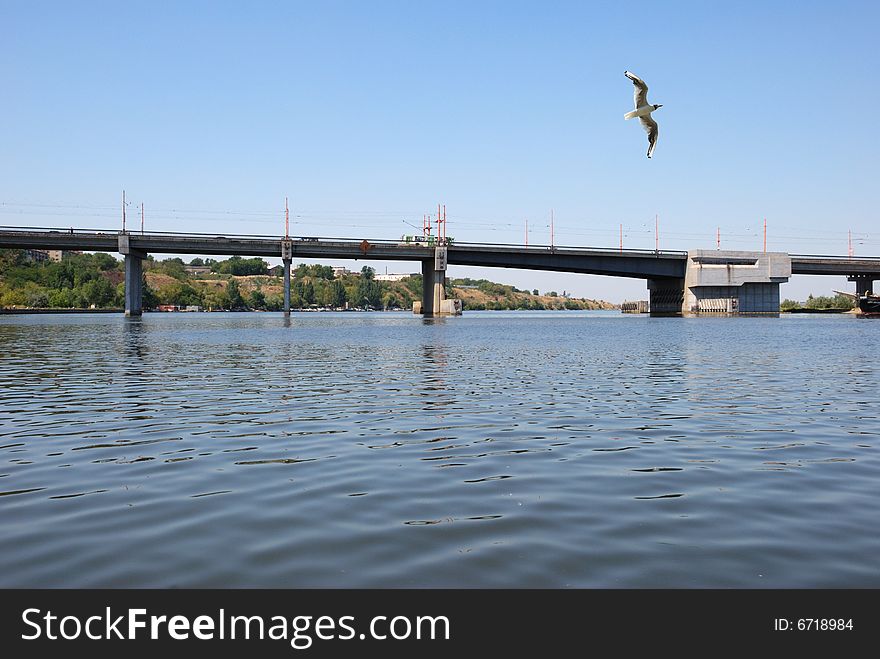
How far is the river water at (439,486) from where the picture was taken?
7730 millimetres

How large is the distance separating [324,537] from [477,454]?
5.61 meters

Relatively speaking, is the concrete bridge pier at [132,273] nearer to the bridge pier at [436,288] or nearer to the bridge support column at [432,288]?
the bridge pier at [436,288]

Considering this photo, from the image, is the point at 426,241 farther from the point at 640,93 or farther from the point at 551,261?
the point at 640,93

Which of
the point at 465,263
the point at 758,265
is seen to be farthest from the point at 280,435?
the point at 758,265

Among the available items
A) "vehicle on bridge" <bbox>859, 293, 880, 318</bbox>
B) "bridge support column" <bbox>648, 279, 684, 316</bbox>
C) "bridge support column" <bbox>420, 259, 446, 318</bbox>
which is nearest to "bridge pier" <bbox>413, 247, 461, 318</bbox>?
"bridge support column" <bbox>420, 259, 446, 318</bbox>

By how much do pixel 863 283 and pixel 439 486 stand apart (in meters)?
196

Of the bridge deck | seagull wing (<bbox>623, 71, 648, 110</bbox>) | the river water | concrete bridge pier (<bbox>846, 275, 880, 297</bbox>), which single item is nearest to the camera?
the river water

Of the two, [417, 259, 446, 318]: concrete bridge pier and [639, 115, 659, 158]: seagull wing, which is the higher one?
[639, 115, 659, 158]: seagull wing

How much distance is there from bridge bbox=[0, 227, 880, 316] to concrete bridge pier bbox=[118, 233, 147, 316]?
0.56 feet

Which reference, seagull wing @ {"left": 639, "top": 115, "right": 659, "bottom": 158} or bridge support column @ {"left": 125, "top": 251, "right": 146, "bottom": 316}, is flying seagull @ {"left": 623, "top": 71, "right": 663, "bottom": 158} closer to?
seagull wing @ {"left": 639, "top": 115, "right": 659, "bottom": 158}

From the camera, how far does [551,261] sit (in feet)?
464

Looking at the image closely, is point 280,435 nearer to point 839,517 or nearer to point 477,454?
point 477,454

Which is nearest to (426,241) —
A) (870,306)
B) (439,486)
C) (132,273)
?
(132,273)

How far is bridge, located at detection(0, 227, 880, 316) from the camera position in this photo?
12938 cm
